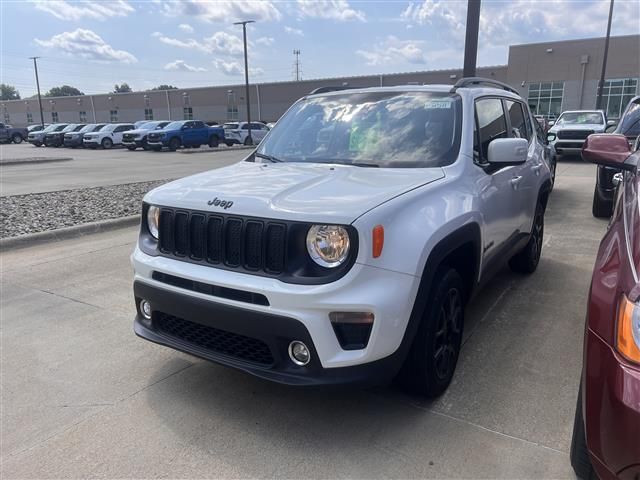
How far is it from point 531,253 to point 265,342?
3.69m

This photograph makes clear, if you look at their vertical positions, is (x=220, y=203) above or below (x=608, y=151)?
below

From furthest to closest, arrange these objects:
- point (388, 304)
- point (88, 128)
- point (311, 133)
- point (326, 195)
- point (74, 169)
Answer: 1. point (88, 128)
2. point (74, 169)
3. point (311, 133)
4. point (326, 195)
5. point (388, 304)

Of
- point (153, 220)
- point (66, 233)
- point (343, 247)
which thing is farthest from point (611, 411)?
point (66, 233)

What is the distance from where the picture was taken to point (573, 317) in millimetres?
4211

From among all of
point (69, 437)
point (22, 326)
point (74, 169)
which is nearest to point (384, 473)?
point (69, 437)

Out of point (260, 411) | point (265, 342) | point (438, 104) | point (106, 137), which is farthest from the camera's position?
point (106, 137)

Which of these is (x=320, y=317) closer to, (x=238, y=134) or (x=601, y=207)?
(x=601, y=207)

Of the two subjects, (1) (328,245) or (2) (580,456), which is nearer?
(2) (580,456)

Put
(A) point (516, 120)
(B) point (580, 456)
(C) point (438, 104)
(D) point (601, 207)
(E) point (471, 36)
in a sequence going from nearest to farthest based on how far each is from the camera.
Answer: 1. (B) point (580, 456)
2. (C) point (438, 104)
3. (A) point (516, 120)
4. (D) point (601, 207)
5. (E) point (471, 36)

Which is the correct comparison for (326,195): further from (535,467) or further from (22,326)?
(22,326)

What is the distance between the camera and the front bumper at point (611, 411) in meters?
1.62

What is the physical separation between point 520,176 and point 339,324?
2.72m

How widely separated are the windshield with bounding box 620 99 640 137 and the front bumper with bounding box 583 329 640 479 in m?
6.73

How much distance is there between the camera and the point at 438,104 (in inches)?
142
